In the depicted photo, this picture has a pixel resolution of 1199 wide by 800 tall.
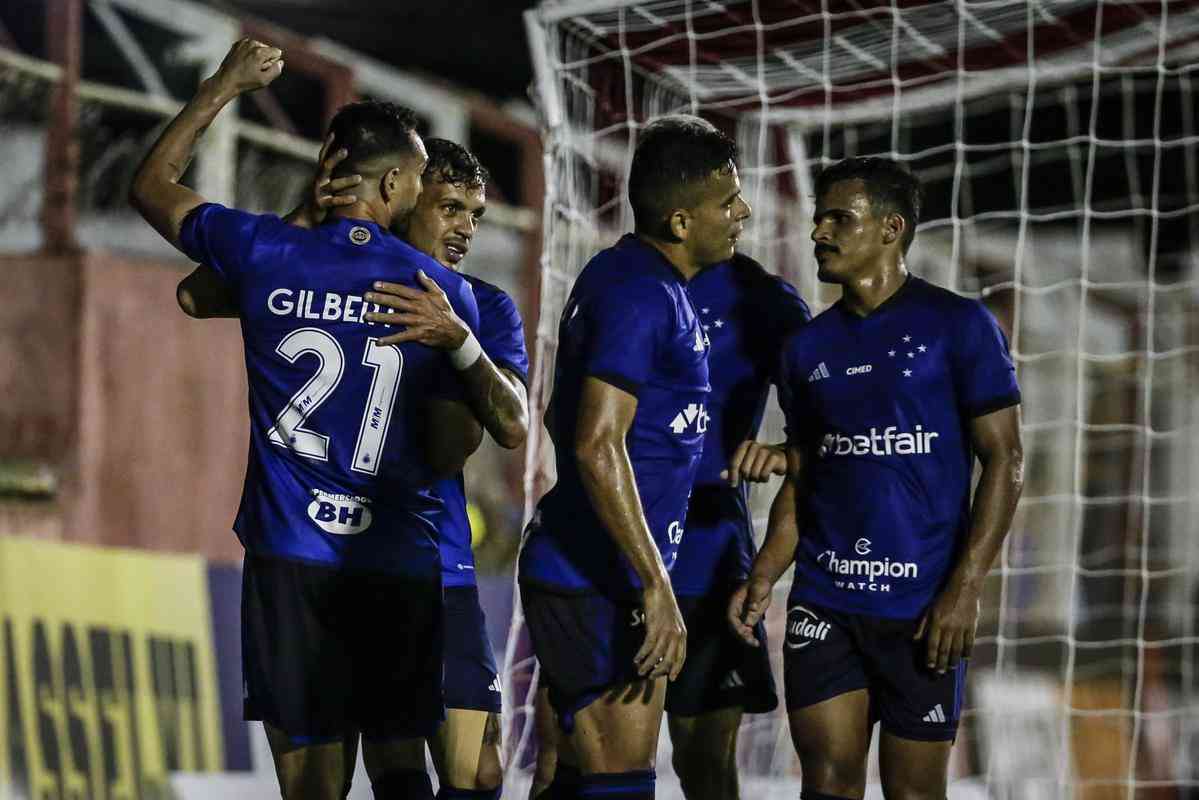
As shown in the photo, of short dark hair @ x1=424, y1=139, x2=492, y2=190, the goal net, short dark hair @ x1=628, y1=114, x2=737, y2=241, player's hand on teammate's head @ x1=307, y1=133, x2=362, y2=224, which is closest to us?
player's hand on teammate's head @ x1=307, y1=133, x2=362, y2=224

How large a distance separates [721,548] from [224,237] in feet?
4.74

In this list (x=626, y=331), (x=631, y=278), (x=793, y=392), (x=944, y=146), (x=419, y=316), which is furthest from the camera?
(x=944, y=146)

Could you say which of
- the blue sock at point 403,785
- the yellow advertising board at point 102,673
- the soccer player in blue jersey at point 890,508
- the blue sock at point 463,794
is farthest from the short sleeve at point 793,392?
the yellow advertising board at point 102,673

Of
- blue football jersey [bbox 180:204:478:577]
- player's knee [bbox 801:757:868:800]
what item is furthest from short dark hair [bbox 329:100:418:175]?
player's knee [bbox 801:757:868:800]

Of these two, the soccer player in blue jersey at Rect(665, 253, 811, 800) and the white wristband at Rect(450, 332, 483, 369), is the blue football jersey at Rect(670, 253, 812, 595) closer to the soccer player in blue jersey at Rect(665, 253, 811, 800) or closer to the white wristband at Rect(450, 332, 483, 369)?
the soccer player in blue jersey at Rect(665, 253, 811, 800)

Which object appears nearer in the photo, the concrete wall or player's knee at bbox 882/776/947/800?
player's knee at bbox 882/776/947/800

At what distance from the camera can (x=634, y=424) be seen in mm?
3035

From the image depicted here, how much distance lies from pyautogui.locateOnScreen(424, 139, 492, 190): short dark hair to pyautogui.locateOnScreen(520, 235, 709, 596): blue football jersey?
61cm

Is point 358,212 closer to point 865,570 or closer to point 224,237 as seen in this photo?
point 224,237

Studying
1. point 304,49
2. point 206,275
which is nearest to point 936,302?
point 206,275

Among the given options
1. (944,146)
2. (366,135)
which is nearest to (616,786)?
(366,135)

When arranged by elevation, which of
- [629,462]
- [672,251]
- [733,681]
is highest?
[672,251]

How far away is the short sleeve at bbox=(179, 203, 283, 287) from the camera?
265cm

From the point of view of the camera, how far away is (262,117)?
30.6 ft
